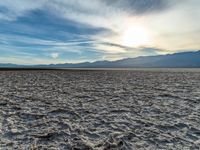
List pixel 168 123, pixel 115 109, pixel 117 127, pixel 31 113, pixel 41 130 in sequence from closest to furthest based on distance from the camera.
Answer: pixel 41 130 < pixel 117 127 < pixel 168 123 < pixel 31 113 < pixel 115 109

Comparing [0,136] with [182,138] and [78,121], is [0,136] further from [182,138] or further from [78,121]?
[182,138]

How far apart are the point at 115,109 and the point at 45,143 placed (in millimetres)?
8552

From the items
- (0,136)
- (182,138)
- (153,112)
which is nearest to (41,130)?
(0,136)

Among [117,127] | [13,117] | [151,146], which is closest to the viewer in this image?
[151,146]

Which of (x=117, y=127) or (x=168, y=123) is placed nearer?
(x=117, y=127)

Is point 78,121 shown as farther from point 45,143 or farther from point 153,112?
point 153,112

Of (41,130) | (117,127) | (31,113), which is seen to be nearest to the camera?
(41,130)

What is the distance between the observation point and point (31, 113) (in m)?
15.5

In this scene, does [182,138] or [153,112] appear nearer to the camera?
[182,138]

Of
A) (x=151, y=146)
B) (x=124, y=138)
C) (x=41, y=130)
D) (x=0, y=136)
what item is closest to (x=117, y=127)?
(x=124, y=138)

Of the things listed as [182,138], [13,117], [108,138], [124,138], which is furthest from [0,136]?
[182,138]

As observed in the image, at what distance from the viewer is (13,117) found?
46.5ft

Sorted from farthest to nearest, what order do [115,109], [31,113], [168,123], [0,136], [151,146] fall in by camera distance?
[115,109] < [31,113] < [168,123] < [0,136] < [151,146]

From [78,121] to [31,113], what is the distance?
3.99 metres
